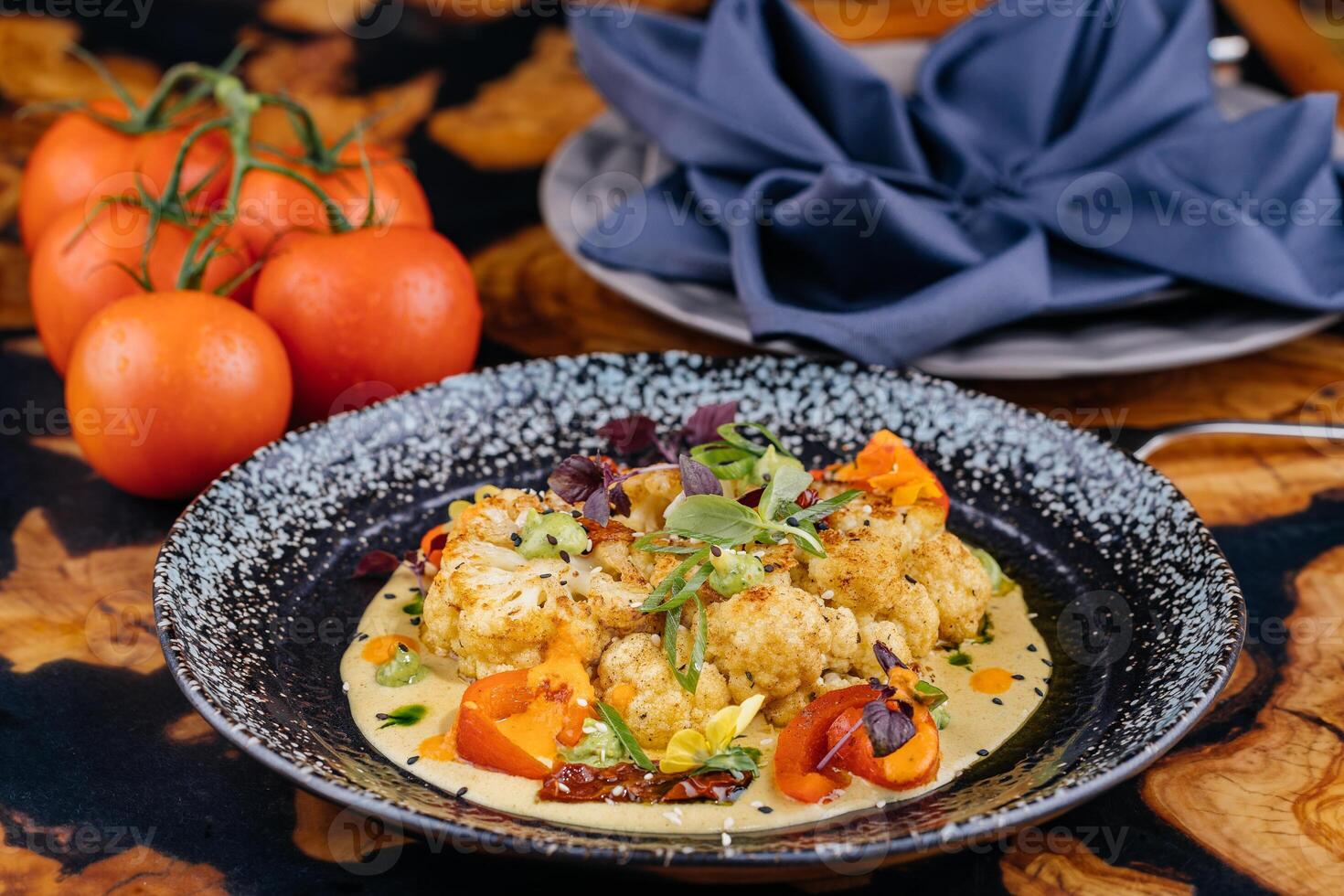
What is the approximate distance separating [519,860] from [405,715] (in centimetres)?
31

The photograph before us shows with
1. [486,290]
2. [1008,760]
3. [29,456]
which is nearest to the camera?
[1008,760]

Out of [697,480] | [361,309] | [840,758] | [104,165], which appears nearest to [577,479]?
[697,480]

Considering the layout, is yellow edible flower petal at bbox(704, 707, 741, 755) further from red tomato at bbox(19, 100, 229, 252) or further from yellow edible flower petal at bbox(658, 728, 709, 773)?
red tomato at bbox(19, 100, 229, 252)

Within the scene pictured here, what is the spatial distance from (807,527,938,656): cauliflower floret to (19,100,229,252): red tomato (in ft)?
5.35

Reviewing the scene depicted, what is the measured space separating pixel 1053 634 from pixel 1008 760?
0.34 m

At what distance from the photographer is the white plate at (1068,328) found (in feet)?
8.58

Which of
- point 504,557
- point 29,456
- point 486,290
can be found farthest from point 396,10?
point 504,557

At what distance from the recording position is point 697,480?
191cm

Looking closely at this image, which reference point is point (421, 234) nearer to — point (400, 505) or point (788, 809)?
point (400, 505)

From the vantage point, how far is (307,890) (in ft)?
5.25

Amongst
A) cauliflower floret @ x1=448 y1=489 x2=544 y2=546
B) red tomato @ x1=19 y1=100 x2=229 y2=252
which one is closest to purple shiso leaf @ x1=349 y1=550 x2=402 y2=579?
cauliflower floret @ x1=448 y1=489 x2=544 y2=546

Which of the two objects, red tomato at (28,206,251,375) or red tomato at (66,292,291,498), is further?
red tomato at (28,206,251,375)

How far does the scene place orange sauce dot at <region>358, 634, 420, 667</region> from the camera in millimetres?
1931

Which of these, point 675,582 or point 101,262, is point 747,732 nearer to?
point 675,582
